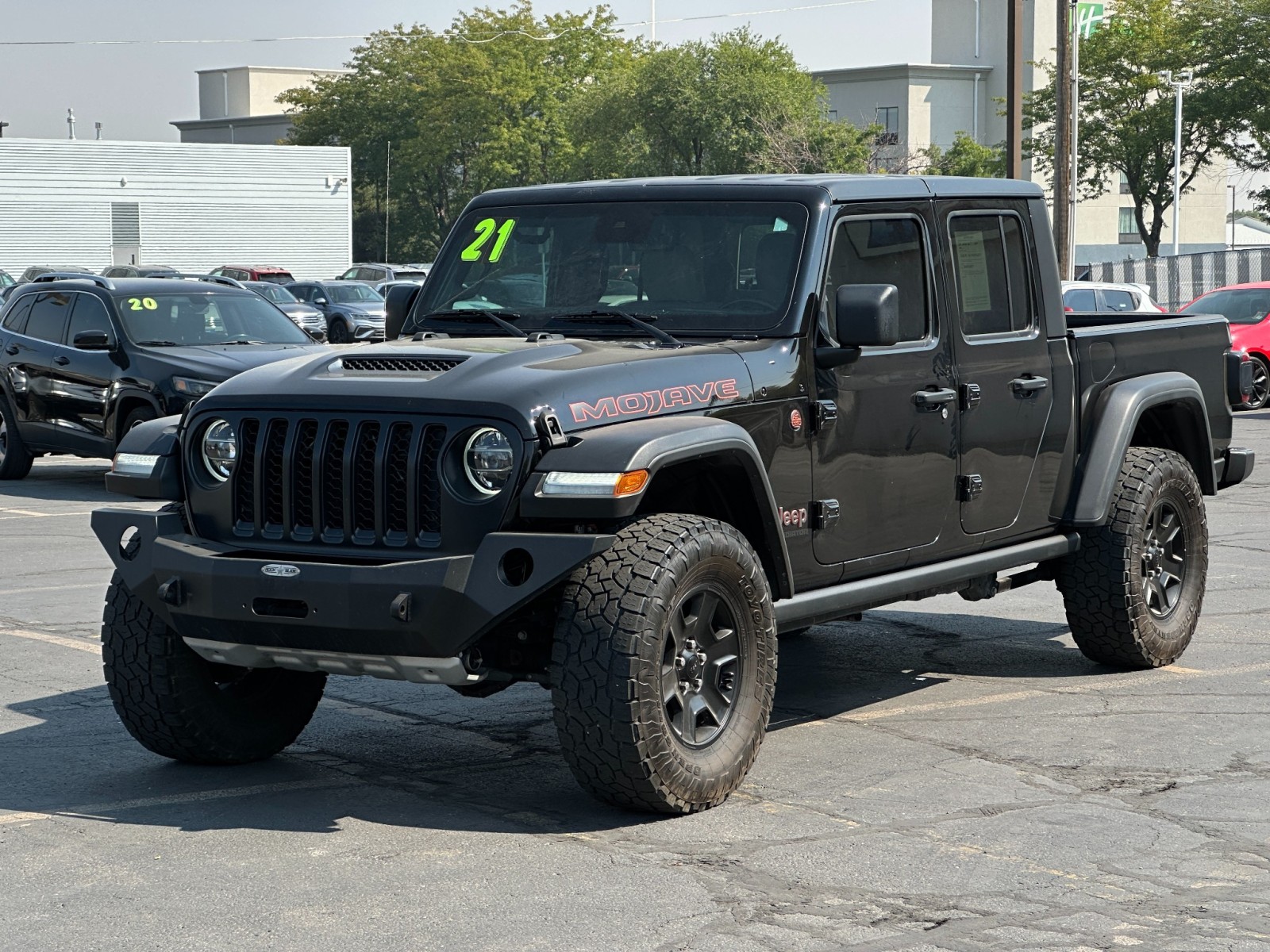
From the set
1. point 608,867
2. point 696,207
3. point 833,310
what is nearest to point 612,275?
point 696,207

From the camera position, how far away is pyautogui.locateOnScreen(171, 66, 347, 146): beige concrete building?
125 metres

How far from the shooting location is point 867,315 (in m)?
6.04

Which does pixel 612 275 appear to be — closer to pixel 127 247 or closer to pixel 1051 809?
pixel 1051 809

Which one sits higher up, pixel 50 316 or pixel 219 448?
pixel 50 316

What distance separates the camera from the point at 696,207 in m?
6.56

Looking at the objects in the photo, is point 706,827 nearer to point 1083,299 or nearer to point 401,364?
point 401,364

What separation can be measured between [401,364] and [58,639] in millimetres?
3847

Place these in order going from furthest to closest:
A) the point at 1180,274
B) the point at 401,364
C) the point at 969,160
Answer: the point at 969,160 → the point at 1180,274 → the point at 401,364

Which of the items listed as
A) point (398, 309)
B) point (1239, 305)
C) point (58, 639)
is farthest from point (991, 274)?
point (1239, 305)

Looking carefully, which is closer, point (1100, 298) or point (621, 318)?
point (621, 318)

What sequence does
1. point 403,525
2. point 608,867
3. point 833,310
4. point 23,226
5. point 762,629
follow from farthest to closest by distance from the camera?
point 23,226, point 833,310, point 762,629, point 403,525, point 608,867

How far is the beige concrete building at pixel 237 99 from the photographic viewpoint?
125062 millimetres

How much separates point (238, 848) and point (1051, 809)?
2.54 metres

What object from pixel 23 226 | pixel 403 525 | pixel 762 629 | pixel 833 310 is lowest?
pixel 762 629
